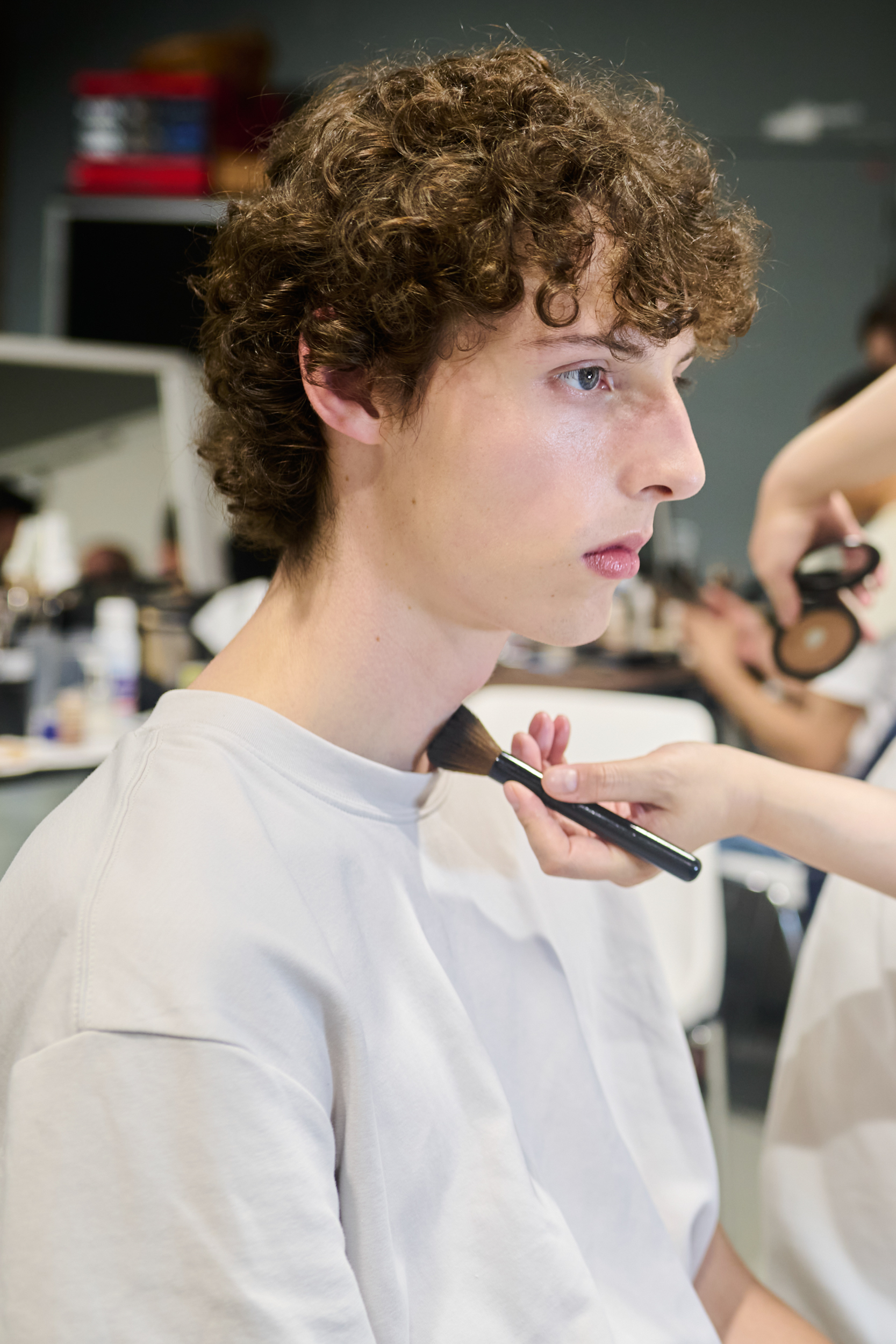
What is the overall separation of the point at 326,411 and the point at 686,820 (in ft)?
1.33

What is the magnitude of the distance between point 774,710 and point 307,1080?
5.62 feet

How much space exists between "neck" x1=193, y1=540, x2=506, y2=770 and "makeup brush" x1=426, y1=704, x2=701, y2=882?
0.10ft

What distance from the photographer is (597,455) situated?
70 centimetres

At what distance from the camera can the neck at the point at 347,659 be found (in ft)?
2.44

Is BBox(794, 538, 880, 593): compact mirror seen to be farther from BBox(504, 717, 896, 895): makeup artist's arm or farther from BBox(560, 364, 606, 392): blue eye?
BBox(560, 364, 606, 392): blue eye

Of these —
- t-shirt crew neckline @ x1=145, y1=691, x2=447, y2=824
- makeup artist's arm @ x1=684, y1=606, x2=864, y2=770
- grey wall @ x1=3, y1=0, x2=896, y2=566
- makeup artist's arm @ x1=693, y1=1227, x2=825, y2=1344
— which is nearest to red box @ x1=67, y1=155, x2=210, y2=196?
grey wall @ x1=3, y1=0, x2=896, y2=566

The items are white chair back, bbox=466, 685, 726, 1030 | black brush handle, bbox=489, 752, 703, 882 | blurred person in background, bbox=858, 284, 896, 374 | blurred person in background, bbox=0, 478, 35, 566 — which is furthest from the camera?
blurred person in background, bbox=858, 284, 896, 374

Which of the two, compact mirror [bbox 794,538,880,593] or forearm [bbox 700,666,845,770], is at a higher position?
compact mirror [bbox 794,538,880,593]

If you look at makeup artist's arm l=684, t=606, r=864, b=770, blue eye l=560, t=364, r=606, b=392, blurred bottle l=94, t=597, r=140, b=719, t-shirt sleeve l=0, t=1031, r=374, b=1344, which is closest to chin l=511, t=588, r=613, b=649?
blue eye l=560, t=364, r=606, b=392

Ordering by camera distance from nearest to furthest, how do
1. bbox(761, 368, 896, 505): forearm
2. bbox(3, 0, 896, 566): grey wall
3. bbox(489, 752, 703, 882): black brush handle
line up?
bbox(489, 752, 703, 882): black brush handle < bbox(761, 368, 896, 505): forearm < bbox(3, 0, 896, 566): grey wall

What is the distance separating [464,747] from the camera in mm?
803

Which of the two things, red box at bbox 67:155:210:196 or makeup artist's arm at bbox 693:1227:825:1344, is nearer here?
makeup artist's arm at bbox 693:1227:825:1344

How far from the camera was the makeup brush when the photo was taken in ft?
2.56

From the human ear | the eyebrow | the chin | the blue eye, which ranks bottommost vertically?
the chin
